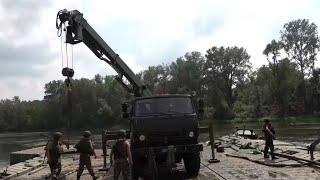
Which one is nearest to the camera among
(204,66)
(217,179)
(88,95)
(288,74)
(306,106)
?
(217,179)

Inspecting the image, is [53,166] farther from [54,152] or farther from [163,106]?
[163,106]

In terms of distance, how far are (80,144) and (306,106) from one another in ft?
272

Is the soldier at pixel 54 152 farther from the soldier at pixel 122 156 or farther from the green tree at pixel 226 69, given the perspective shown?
the green tree at pixel 226 69

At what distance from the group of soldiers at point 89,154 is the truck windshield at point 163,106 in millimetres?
1828

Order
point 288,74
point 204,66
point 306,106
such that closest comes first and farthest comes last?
point 288,74 < point 306,106 < point 204,66

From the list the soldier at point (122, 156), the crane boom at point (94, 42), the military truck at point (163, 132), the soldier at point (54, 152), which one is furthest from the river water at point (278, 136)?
the soldier at point (122, 156)

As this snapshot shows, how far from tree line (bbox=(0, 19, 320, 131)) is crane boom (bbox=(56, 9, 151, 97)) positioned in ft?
175

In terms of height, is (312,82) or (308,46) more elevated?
(308,46)

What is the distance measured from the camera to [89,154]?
16922 mm

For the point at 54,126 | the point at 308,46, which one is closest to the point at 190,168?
the point at 308,46

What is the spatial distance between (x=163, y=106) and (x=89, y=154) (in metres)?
2.92

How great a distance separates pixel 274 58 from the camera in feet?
290

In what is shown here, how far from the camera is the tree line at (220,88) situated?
91.4 meters

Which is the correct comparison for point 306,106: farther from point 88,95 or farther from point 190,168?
point 190,168
